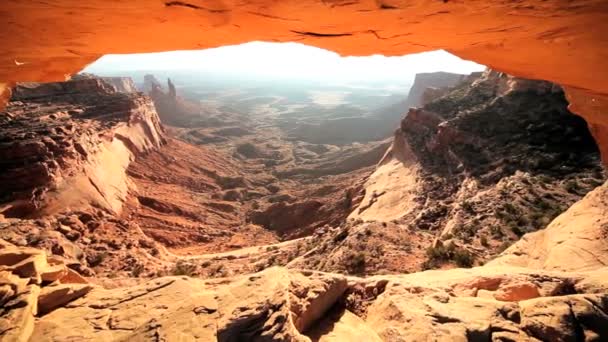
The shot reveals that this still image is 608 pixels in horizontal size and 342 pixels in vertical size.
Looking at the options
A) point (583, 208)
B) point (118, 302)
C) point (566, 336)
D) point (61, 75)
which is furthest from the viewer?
point (583, 208)

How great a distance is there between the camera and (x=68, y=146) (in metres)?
23.3

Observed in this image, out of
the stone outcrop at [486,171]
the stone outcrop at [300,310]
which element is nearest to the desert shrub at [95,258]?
the stone outcrop at [300,310]

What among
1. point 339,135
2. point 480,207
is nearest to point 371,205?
point 480,207

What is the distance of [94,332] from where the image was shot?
4973mm

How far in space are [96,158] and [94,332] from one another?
24428 mm

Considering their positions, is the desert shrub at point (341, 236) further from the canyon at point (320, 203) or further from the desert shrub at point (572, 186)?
the desert shrub at point (572, 186)

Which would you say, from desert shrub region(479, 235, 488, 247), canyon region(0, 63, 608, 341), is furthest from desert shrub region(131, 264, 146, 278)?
desert shrub region(479, 235, 488, 247)

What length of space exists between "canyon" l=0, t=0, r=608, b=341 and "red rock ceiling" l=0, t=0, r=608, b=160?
0.11 ft

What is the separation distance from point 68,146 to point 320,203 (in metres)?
18.6

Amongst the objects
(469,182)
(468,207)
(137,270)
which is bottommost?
(137,270)

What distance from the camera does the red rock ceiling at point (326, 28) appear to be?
354cm

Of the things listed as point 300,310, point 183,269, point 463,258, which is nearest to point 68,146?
point 183,269

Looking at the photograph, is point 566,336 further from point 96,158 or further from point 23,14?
point 96,158

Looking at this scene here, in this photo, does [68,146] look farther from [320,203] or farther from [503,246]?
[503,246]
